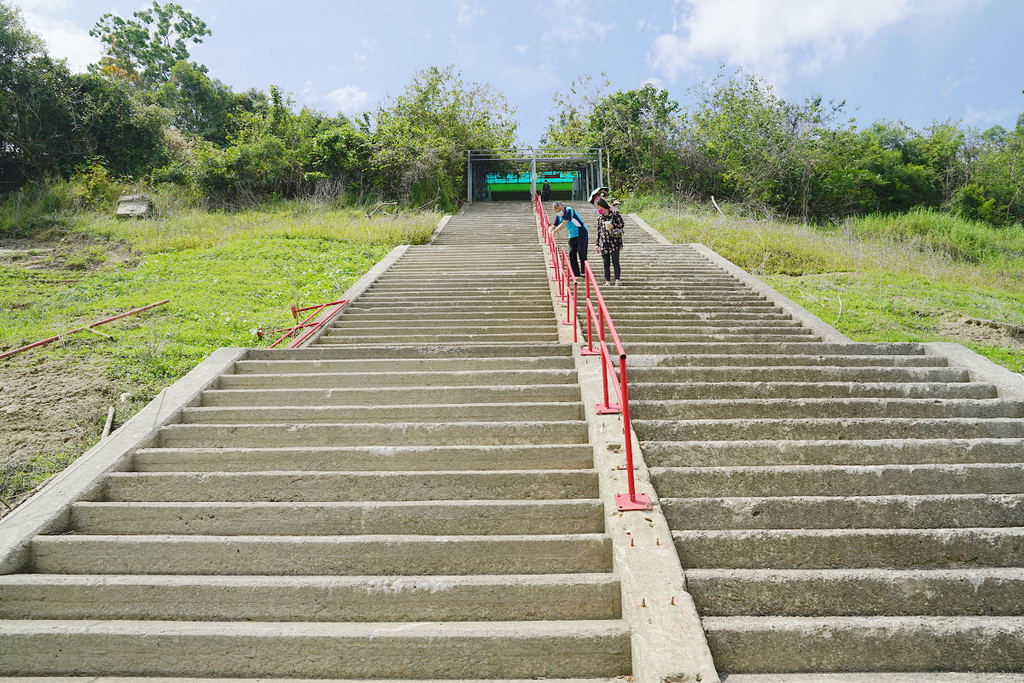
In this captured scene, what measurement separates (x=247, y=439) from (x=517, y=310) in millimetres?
4773

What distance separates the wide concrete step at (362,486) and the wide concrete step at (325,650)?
102 cm

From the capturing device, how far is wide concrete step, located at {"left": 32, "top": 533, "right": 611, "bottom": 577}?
333 centimetres

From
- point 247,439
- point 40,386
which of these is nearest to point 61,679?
point 247,439

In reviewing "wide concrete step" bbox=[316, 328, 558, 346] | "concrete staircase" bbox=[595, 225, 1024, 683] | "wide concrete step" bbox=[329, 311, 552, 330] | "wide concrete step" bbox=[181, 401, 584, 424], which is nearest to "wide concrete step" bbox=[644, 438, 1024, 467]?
"concrete staircase" bbox=[595, 225, 1024, 683]

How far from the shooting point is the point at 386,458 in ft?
13.9

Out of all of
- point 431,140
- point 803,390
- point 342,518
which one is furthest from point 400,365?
point 431,140

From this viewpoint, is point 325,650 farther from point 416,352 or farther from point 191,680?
point 416,352

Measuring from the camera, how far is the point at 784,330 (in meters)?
7.54

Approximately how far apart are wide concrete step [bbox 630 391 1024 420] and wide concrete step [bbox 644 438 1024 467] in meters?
0.64

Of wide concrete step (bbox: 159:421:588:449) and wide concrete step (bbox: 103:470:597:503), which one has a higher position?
wide concrete step (bbox: 159:421:588:449)

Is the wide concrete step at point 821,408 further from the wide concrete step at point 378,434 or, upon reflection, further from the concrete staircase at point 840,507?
the wide concrete step at point 378,434

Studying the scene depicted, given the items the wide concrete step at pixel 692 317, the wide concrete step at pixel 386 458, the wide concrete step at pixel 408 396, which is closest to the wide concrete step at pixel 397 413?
the wide concrete step at pixel 408 396

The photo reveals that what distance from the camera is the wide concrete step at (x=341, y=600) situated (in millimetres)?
3059

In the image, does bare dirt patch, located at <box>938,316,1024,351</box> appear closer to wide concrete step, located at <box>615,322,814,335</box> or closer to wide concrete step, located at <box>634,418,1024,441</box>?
wide concrete step, located at <box>615,322,814,335</box>
